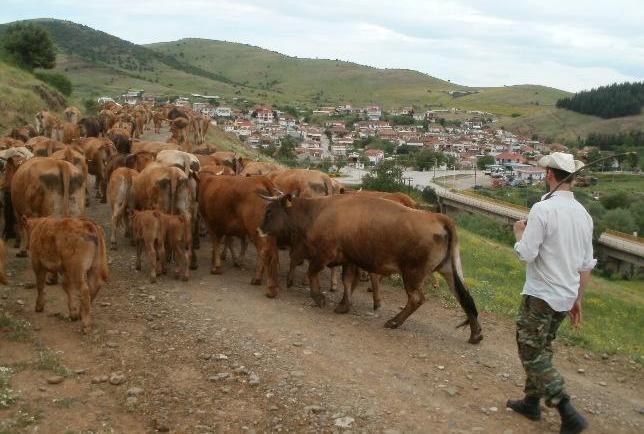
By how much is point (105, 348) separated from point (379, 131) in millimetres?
146572

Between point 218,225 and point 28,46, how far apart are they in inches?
1626

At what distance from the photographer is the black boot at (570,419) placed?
21.3ft

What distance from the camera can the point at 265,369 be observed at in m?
7.71

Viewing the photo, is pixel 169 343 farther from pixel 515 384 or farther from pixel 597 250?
pixel 597 250

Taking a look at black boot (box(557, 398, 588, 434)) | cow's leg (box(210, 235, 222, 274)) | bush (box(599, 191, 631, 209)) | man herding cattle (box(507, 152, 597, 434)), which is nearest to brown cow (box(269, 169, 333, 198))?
cow's leg (box(210, 235, 222, 274))

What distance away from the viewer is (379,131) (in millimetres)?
152250

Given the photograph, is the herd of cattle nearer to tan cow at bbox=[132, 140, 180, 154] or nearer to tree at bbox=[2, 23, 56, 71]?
tan cow at bbox=[132, 140, 180, 154]

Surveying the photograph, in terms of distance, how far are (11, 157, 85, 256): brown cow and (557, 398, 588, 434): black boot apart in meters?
8.77

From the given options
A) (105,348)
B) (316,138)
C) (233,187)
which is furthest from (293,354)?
Result: (316,138)

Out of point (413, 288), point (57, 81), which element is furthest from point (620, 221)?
point (413, 288)

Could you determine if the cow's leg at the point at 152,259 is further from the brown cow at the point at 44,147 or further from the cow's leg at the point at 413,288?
the brown cow at the point at 44,147

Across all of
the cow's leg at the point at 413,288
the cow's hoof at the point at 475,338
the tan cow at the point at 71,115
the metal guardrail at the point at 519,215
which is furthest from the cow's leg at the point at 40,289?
the metal guardrail at the point at 519,215

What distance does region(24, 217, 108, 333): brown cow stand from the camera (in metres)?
8.45

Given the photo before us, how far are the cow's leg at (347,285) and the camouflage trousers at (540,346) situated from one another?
3881 millimetres
